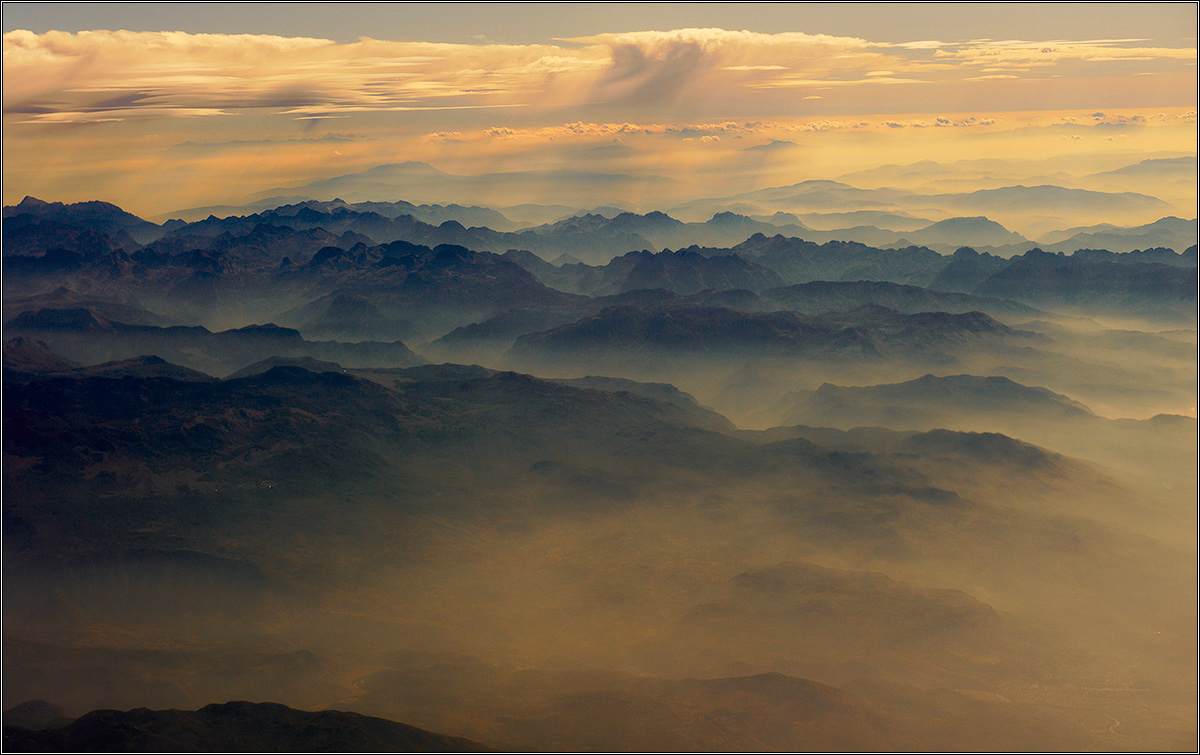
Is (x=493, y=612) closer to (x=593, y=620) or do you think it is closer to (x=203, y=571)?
(x=593, y=620)

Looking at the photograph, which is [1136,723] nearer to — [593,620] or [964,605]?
[964,605]

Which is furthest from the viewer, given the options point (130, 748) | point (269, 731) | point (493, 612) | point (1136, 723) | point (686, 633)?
point (493, 612)

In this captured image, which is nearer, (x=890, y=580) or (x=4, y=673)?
(x=4, y=673)

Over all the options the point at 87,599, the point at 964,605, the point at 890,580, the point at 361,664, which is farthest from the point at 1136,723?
the point at 87,599

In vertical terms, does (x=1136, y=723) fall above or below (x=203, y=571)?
below

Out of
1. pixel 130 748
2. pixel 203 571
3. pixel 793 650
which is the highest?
pixel 203 571

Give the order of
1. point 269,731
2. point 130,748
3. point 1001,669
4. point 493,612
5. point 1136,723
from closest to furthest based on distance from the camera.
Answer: point 130,748 < point 269,731 < point 1136,723 < point 1001,669 < point 493,612

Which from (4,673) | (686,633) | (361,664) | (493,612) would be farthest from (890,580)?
(4,673)
